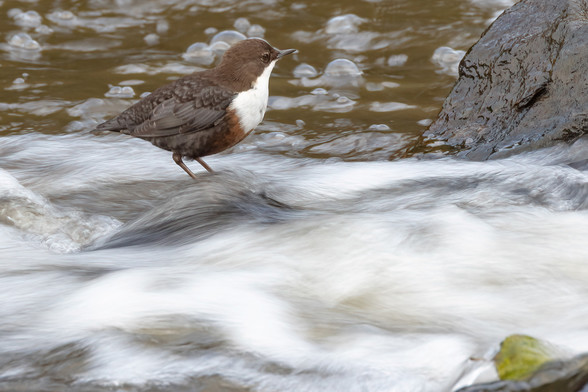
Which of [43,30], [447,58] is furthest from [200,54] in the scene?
[447,58]

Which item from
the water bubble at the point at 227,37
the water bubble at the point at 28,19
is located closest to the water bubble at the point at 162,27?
the water bubble at the point at 227,37

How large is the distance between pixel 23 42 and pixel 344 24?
276cm

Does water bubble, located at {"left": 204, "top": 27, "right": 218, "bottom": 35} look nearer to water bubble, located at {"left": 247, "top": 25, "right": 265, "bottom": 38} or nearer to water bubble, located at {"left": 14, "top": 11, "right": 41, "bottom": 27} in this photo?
water bubble, located at {"left": 247, "top": 25, "right": 265, "bottom": 38}

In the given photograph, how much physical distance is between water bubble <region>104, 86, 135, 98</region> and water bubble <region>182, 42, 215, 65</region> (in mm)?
798

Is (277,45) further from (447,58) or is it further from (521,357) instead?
(521,357)

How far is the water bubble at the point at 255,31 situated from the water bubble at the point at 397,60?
120 cm

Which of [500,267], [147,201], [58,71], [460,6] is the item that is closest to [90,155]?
[147,201]

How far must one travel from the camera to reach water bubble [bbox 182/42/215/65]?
7164 mm

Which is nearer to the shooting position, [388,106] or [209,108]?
[209,108]

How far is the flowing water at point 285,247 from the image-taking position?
8.26 ft

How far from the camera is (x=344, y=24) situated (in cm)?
757

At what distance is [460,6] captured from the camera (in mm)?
7672

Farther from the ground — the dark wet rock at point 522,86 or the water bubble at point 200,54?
A: the dark wet rock at point 522,86

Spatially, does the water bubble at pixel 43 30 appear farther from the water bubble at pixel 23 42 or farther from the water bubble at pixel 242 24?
the water bubble at pixel 242 24
